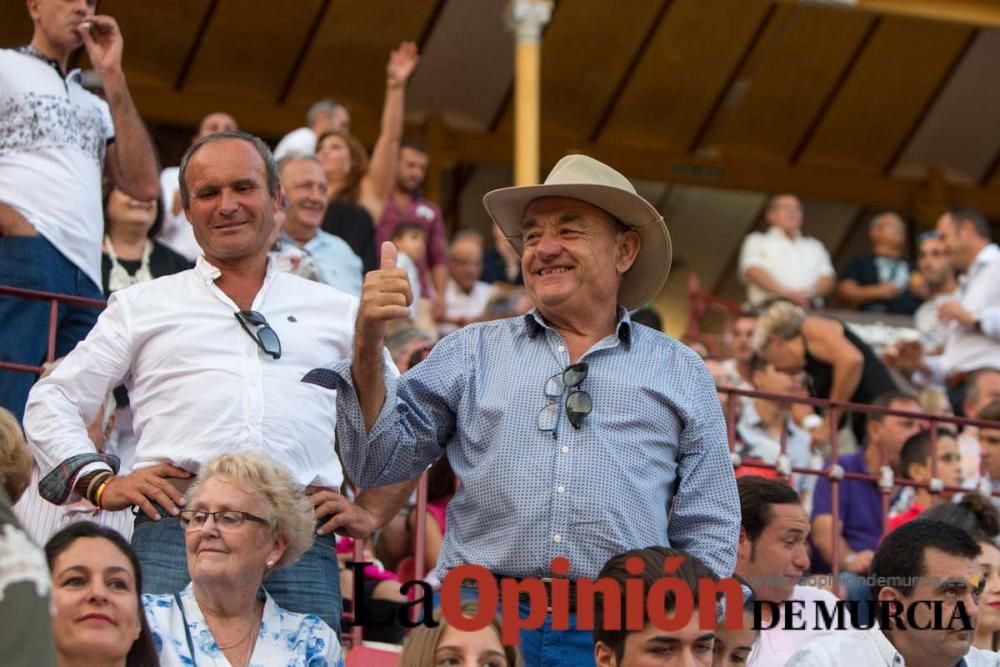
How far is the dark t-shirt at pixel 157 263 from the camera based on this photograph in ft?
22.2

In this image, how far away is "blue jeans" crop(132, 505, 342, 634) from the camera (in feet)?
14.1

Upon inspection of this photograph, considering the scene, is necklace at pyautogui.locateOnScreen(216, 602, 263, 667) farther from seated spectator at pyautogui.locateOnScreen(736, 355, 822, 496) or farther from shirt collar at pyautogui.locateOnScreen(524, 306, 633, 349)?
seated spectator at pyautogui.locateOnScreen(736, 355, 822, 496)

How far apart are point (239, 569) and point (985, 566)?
2.33 m

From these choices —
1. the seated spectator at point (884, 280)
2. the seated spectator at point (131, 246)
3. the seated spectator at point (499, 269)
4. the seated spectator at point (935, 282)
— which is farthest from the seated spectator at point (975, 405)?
the seated spectator at point (884, 280)

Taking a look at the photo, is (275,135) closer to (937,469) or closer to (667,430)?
(937,469)

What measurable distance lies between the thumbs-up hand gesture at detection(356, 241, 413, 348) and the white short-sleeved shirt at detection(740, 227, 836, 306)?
8.87 m

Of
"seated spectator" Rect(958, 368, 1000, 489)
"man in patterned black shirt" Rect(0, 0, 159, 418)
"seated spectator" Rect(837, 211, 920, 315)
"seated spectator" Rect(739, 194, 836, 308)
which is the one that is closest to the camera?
"man in patterned black shirt" Rect(0, 0, 159, 418)

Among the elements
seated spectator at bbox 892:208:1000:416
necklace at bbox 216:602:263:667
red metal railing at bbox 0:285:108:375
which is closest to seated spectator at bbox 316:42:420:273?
red metal railing at bbox 0:285:108:375

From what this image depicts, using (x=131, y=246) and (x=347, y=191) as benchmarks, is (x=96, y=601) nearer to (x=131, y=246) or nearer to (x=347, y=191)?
(x=131, y=246)

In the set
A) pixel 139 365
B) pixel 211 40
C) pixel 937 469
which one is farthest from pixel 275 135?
pixel 139 365

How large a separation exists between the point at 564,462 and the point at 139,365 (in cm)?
110

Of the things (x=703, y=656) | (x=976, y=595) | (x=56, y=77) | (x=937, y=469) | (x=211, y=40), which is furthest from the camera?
(x=211, y=40)

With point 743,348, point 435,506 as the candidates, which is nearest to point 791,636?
point 435,506

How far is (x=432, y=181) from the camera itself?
1591 cm
